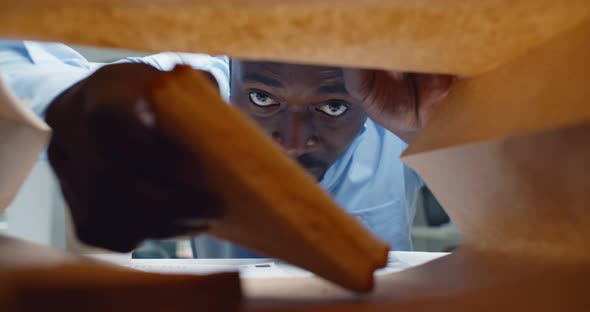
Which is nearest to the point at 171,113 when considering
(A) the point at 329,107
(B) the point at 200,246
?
(A) the point at 329,107

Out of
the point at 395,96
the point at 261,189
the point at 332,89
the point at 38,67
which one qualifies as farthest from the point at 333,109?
the point at 261,189

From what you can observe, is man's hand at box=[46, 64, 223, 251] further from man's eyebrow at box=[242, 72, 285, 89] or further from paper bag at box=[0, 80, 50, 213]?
man's eyebrow at box=[242, 72, 285, 89]

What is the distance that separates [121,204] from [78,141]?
0.07ft

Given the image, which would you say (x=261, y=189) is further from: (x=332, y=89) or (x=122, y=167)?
(x=332, y=89)

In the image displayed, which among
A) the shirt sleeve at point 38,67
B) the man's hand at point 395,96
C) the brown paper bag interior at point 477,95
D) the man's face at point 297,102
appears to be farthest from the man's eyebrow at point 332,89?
the brown paper bag interior at point 477,95

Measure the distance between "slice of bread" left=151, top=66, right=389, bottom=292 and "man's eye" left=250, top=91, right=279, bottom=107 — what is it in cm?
48

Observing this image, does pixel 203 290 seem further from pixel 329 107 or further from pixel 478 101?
pixel 329 107

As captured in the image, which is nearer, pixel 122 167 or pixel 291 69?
pixel 122 167

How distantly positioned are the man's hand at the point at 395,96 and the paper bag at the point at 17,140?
267 millimetres

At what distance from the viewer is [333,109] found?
2.15 ft

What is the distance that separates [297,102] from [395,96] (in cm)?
19

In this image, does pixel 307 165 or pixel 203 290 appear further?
pixel 307 165

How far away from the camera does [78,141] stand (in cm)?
15

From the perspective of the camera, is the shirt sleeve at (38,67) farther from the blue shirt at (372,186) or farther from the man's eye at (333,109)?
the man's eye at (333,109)
